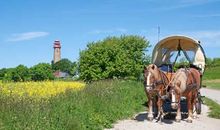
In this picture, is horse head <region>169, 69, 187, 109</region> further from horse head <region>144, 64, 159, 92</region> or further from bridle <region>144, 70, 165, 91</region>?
horse head <region>144, 64, 159, 92</region>

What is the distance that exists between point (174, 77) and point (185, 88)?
2.04 ft

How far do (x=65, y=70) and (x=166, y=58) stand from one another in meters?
72.4

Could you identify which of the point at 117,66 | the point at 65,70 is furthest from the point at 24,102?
the point at 65,70

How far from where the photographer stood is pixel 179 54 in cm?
2145

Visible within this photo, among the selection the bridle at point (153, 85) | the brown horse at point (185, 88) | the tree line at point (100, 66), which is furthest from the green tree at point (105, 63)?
the bridle at point (153, 85)

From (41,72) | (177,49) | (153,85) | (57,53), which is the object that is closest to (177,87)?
(153,85)

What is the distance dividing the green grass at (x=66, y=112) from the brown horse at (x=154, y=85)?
1.21 m

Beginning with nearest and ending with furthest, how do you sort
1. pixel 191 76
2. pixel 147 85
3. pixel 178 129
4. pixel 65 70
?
pixel 178 129 < pixel 147 85 < pixel 191 76 < pixel 65 70

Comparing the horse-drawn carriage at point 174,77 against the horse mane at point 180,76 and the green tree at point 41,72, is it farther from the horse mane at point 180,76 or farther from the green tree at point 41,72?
the green tree at point 41,72

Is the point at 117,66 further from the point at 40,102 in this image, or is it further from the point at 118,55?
the point at 40,102

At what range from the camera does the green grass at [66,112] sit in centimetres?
1076

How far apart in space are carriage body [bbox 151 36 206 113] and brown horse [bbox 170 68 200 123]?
158cm

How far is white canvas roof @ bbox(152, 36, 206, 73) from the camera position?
65.9 ft

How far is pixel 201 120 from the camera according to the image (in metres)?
17.5
